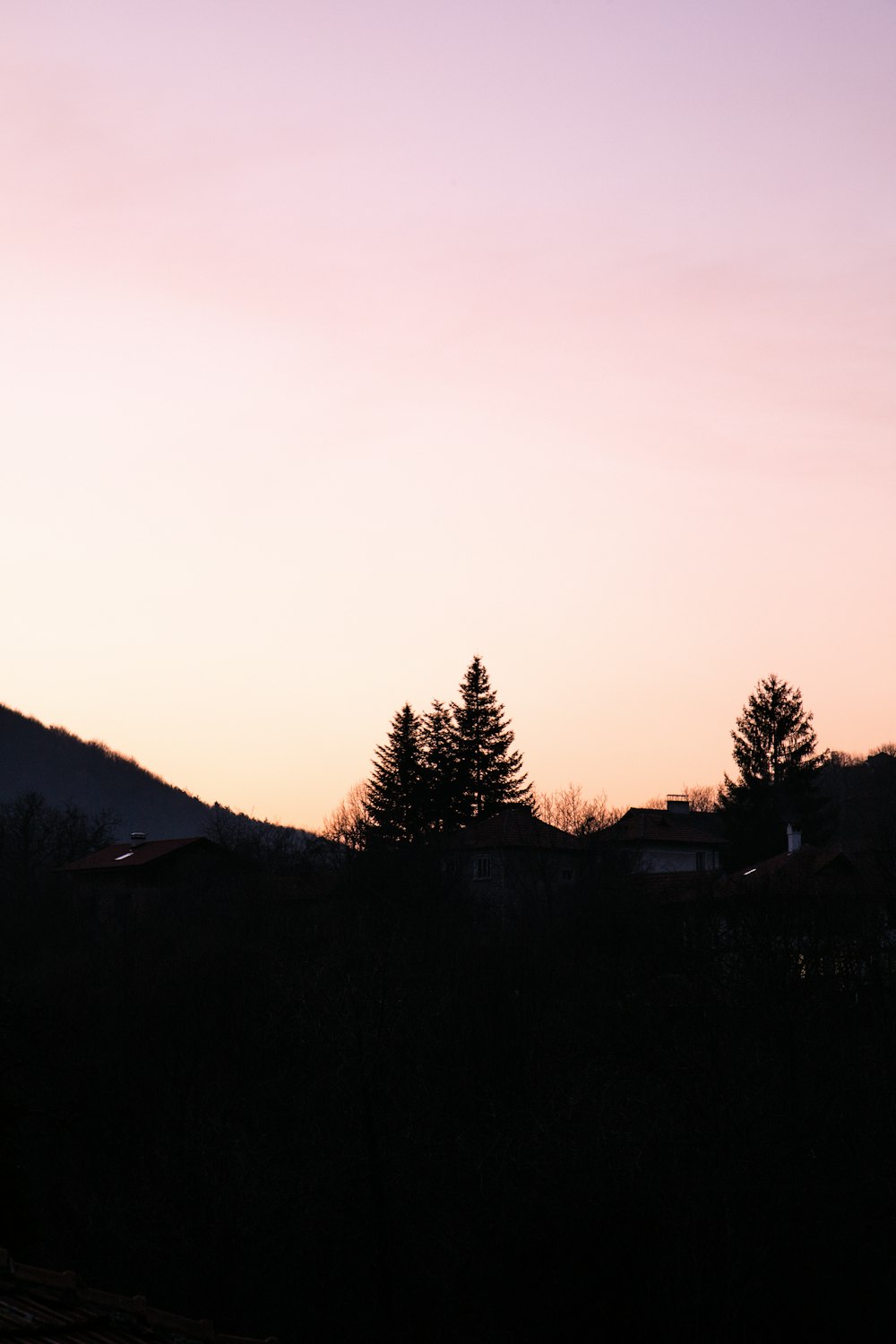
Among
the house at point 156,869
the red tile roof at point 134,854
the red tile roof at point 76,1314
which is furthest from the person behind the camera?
the red tile roof at point 134,854

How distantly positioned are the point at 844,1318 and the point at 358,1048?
12.1 metres

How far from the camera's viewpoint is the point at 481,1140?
35.5 metres

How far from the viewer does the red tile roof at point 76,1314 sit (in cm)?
1192

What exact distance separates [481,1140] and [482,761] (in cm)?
4364

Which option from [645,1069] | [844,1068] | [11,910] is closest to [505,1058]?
[645,1069]

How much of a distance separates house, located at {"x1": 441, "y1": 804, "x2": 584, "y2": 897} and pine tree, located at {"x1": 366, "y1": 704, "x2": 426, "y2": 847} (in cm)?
274

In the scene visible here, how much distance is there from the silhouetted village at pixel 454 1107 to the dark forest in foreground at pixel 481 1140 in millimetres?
104


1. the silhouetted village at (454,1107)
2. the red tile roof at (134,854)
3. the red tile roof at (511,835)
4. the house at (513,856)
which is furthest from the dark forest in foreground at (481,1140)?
the red tile roof at (134,854)

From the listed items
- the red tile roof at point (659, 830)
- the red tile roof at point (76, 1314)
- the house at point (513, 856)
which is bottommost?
the red tile roof at point (76, 1314)

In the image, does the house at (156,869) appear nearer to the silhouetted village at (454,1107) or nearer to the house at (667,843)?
the silhouetted village at (454,1107)

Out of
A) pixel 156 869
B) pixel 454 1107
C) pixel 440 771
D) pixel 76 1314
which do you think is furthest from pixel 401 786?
pixel 76 1314

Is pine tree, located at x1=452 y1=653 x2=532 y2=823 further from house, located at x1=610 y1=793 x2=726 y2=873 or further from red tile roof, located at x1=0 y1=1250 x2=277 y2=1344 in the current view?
red tile roof, located at x1=0 y1=1250 x2=277 y2=1344

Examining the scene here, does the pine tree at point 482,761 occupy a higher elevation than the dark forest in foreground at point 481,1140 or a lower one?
higher

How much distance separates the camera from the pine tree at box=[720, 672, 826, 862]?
76.7 metres
